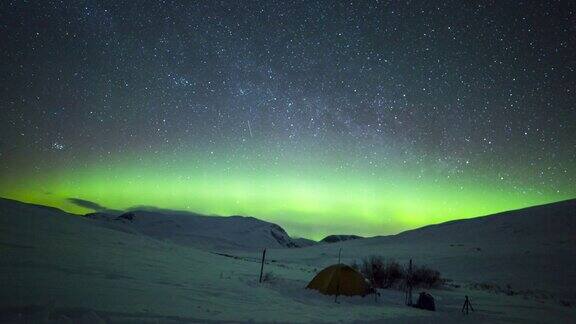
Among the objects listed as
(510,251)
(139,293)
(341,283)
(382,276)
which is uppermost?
(510,251)

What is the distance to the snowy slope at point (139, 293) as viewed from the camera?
9.56 metres

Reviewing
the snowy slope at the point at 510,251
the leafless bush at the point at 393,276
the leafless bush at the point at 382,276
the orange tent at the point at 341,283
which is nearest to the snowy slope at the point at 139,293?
the orange tent at the point at 341,283

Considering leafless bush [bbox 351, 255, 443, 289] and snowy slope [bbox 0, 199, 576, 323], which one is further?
leafless bush [bbox 351, 255, 443, 289]

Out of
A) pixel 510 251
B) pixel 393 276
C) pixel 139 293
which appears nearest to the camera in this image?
pixel 139 293

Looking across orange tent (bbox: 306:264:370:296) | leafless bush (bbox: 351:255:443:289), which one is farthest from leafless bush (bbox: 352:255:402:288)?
orange tent (bbox: 306:264:370:296)

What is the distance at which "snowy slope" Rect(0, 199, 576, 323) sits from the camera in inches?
376

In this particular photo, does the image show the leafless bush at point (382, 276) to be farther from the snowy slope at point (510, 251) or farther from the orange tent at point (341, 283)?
the snowy slope at point (510, 251)

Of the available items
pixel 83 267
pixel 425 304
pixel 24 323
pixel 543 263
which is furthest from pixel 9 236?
pixel 543 263

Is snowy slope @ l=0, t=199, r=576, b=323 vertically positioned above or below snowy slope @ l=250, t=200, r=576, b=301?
below

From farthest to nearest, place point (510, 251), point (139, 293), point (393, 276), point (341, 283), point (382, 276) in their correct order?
point (510, 251), point (393, 276), point (382, 276), point (341, 283), point (139, 293)

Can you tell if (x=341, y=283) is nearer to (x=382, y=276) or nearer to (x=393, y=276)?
(x=382, y=276)

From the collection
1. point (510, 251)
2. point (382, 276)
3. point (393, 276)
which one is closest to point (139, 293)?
point (382, 276)

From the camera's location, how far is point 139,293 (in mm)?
12086

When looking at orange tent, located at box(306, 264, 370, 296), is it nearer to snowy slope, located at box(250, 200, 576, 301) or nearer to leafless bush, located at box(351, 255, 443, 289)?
leafless bush, located at box(351, 255, 443, 289)
